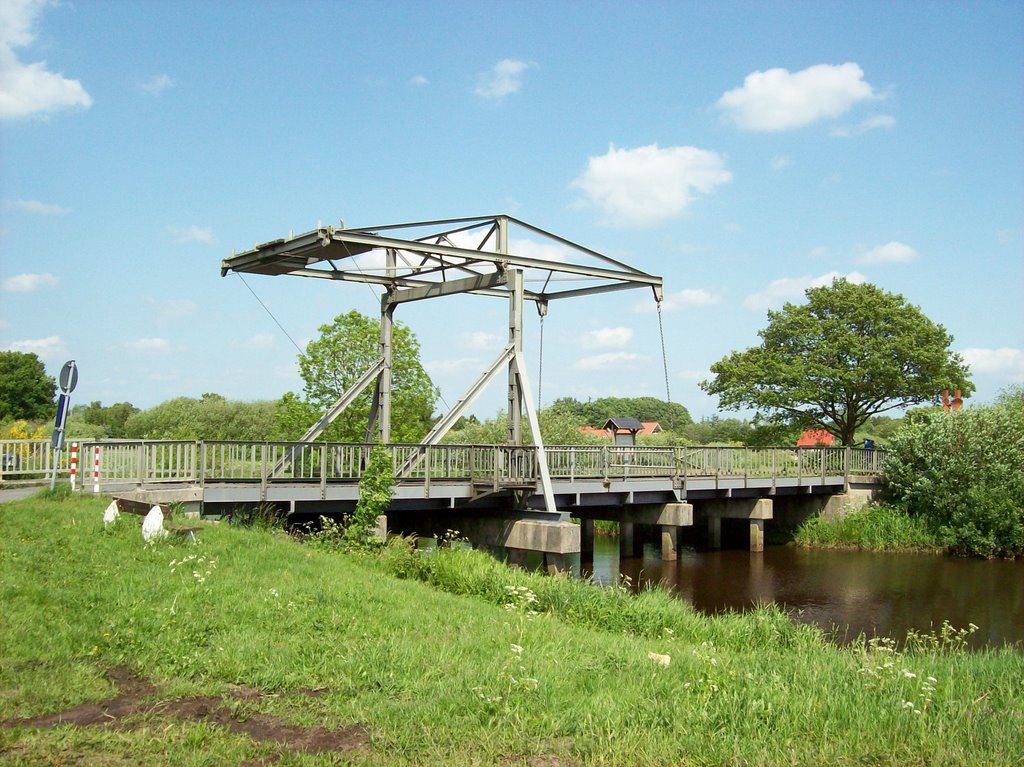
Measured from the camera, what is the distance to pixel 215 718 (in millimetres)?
6176

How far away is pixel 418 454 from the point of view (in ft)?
62.3

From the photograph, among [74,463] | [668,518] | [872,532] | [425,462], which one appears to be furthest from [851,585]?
[74,463]

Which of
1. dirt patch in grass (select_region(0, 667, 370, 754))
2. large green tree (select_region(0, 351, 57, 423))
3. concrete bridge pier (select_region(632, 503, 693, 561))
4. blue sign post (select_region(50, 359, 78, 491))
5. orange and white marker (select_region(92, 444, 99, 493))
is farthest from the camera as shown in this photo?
large green tree (select_region(0, 351, 57, 423))

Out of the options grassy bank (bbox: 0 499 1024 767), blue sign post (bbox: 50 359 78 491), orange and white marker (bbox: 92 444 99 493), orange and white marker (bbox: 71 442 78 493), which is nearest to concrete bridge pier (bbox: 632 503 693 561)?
grassy bank (bbox: 0 499 1024 767)

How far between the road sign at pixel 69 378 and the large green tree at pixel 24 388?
2349 inches

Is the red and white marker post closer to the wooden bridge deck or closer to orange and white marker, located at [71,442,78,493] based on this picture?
orange and white marker, located at [71,442,78,493]

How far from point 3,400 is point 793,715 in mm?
72791

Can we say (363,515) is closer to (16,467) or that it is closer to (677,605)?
(677,605)

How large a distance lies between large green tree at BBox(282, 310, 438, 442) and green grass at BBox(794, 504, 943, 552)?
1440cm

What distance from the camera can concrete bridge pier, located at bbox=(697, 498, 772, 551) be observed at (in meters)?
28.9

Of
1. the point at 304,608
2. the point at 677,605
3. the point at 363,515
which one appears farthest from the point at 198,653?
the point at 363,515

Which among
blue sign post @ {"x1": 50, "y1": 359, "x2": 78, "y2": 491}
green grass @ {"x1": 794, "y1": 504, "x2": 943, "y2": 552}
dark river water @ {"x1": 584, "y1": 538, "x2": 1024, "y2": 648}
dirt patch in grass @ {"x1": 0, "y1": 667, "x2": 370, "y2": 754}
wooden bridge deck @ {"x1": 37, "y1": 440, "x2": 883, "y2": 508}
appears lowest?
dark river water @ {"x1": 584, "y1": 538, "x2": 1024, "y2": 648}

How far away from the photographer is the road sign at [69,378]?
14352mm

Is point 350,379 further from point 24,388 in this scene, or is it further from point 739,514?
point 24,388
